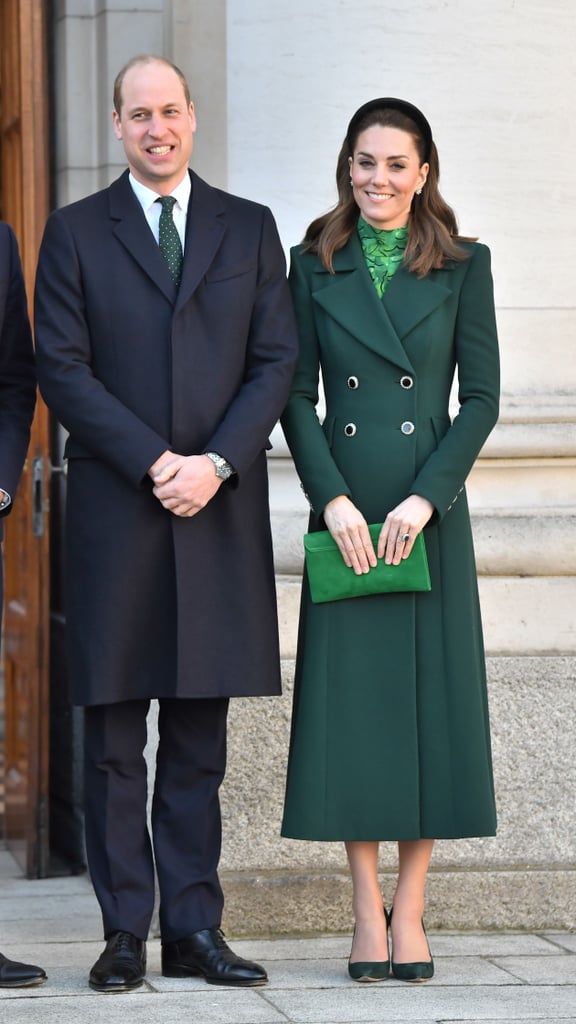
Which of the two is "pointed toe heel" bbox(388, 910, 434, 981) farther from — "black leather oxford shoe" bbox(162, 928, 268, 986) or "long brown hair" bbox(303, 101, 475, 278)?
"long brown hair" bbox(303, 101, 475, 278)

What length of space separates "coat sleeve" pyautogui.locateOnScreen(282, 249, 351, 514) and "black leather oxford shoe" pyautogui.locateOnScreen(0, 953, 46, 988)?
1251 mm

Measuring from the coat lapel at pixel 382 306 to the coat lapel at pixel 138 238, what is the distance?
0.39 metres

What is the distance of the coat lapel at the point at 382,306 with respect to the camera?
4.16m

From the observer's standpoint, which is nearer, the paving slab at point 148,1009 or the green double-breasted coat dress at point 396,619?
the paving slab at point 148,1009

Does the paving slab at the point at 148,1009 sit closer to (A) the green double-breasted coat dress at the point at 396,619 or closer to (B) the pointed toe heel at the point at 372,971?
(B) the pointed toe heel at the point at 372,971

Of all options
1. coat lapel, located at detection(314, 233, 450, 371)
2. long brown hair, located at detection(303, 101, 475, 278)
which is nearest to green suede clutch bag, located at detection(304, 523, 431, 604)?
coat lapel, located at detection(314, 233, 450, 371)

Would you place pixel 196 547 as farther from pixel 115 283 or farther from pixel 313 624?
pixel 115 283

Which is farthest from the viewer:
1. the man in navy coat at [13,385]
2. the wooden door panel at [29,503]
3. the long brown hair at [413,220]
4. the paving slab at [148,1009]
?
the wooden door panel at [29,503]

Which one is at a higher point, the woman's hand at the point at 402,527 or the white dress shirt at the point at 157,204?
the white dress shirt at the point at 157,204

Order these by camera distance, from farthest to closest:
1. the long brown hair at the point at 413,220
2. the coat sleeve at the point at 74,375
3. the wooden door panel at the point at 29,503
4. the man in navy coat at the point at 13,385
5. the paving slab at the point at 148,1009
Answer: the wooden door panel at the point at 29,503, the long brown hair at the point at 413,220, the man in navy coat at the point at 13,385, the coat sleeve at the point at 74,375, the paving slab at the point at 148,1009

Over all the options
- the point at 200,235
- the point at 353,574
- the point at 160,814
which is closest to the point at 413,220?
the point at 200,235

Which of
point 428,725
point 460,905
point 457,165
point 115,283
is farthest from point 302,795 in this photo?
point 457,165

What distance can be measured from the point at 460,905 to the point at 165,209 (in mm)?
2074

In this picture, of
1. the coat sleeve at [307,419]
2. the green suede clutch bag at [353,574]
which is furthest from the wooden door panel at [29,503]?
the green suede clutch bag at [353,574]
